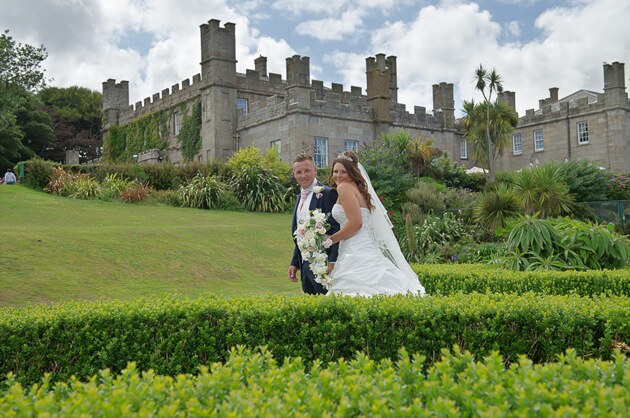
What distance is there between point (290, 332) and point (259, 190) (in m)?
18.9

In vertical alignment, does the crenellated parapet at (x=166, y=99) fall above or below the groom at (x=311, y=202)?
above

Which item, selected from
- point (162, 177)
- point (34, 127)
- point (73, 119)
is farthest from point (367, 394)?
point (73, 119)

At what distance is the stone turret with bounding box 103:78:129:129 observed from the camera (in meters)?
44.4

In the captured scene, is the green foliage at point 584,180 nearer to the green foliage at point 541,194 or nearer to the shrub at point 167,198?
the green foliage at point 541,194

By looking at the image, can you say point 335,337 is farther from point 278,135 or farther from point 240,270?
point 278,135

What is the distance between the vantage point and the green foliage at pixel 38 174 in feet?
81.3

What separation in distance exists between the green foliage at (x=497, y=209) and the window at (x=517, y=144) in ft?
91.8

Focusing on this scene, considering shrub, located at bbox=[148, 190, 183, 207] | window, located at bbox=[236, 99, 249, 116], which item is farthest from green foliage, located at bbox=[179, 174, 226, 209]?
Result: window, located at bbox=[236, 99, 249, 116]

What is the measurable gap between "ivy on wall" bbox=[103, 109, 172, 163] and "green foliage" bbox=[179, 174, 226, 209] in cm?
1643

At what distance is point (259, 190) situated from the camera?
23.7 meters

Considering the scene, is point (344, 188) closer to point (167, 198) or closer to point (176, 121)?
point (167, 198)

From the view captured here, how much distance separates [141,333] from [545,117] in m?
40.6

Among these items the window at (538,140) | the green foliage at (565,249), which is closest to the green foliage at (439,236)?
the green foliage at (565,249)

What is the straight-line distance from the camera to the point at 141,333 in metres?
4.89
